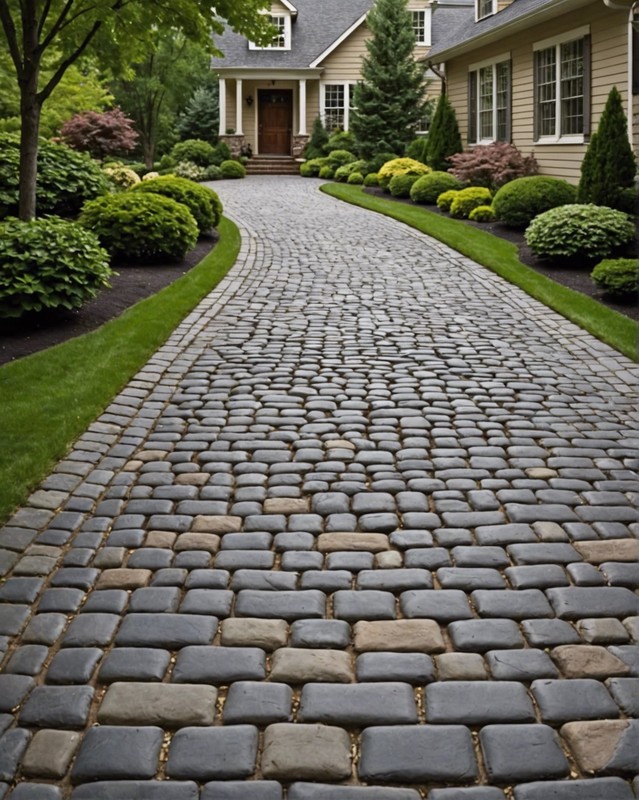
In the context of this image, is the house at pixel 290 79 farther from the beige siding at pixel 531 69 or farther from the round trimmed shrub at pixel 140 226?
the round trimmed shrub at pixel 140 226

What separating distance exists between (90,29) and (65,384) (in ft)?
23.5

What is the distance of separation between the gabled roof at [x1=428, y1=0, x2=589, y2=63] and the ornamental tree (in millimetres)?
8149

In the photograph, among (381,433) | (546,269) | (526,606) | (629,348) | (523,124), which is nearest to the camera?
(526,606)

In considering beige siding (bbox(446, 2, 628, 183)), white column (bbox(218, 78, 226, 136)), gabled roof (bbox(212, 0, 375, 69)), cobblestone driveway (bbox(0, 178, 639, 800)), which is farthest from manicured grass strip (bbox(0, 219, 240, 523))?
gabled roof (bbox(212, 0, 375, 69))

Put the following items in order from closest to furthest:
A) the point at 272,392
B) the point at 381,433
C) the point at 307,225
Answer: the point at 381,433
the point at 272,392
the point at 307,225

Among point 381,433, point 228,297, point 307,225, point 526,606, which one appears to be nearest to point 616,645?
point 526,606

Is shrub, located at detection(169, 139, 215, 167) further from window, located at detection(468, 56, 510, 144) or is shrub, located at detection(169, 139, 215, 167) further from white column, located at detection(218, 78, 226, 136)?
window, located at detection(468, 56, 510, 144)

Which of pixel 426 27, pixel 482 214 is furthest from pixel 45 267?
pixel 426 27

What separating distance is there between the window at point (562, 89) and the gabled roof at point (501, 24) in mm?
601

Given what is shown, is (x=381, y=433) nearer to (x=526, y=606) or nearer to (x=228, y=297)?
(x=526, y=606)

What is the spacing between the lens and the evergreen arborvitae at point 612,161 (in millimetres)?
15180

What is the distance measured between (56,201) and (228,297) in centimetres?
488

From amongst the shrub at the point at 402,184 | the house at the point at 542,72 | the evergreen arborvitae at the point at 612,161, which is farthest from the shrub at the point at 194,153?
the evergreen arborvitae at the point at 612,161

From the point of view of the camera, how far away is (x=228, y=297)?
37.6ft
